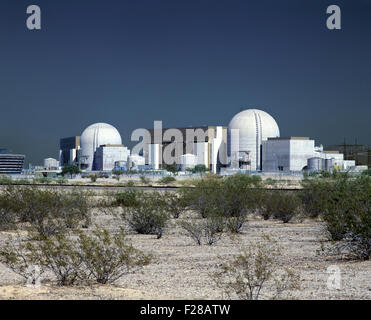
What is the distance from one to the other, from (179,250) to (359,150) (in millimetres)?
114845

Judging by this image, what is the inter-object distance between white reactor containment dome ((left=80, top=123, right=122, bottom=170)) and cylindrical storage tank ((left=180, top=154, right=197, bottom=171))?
28760 mm

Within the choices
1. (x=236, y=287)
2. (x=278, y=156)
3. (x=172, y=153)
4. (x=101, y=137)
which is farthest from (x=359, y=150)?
(x=236, y=287)

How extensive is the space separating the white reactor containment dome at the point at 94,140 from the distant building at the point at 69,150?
901 cm

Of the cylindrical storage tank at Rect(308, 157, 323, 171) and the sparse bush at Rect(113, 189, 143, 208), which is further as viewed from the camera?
the cylindrical storage tank at Rect(308, 157, 323, 171)

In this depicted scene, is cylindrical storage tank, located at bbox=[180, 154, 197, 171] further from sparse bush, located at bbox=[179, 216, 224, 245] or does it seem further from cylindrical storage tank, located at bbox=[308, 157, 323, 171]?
sparse bush, located at bbox=[179, 216, 224, 245]

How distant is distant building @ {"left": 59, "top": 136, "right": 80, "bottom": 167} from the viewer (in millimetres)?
145125

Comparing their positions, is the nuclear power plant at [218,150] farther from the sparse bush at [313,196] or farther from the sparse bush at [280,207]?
the sparse bush at [280,207]

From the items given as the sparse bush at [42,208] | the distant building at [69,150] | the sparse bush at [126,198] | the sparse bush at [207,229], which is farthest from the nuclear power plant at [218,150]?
the sparse bush at [207,229]

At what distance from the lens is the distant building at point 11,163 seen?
357ft

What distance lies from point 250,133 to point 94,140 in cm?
4353

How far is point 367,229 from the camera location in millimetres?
10758

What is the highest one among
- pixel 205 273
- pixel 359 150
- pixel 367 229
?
pixel 359 150

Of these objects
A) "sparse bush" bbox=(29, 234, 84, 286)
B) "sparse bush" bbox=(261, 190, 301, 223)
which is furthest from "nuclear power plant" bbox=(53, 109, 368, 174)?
"sparse bush" bbox=(29, 234, 84, 286)
